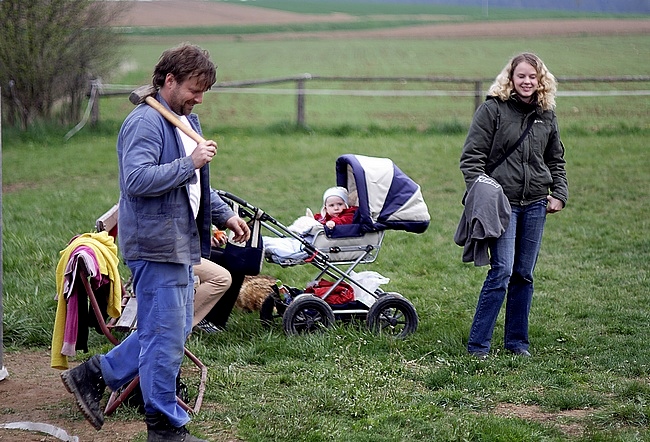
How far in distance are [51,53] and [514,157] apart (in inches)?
492

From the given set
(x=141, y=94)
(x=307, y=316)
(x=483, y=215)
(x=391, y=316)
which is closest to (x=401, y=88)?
(x=391, y=316)

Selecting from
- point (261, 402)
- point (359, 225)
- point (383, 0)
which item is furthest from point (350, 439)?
point (383, 0)

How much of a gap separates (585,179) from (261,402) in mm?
8600

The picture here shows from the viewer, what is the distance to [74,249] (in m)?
4.89

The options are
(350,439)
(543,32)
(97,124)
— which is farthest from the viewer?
(543,32)

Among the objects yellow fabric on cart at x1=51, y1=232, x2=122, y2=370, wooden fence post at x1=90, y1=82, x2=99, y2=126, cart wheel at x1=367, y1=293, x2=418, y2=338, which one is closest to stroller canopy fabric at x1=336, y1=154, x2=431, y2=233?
cart wheel at x1=367, y1=293, x2=418, y2=338

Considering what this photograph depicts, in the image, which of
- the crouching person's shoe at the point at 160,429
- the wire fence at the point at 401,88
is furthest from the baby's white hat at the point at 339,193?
the wire fence at the point at 401,88

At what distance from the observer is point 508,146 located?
19.7ft

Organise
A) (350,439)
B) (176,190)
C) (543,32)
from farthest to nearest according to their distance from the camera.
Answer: (543,32) → (350,439) → (176,190)

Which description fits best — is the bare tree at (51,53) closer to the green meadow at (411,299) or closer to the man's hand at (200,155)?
the green meadow at (411,299)

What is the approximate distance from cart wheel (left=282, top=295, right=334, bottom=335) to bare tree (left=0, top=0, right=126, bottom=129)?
1139 centimetres

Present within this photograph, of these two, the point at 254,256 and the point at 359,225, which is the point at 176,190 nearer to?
the point at 254,256

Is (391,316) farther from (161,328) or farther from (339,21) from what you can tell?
(339,21)

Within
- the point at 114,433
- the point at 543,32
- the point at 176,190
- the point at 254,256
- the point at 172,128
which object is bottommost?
the point at 114,433
